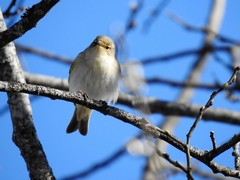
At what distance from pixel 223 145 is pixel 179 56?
316 centimetres

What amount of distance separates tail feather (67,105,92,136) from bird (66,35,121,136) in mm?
689

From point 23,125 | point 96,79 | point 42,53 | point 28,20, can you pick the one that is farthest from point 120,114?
point 42,53

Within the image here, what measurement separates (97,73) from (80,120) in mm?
1259

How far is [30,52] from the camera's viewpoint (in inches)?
245

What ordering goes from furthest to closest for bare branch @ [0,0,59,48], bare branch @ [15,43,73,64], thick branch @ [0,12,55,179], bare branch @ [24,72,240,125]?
bare branch @ [15,43,73,64]
bare branch @ [24,72,240,125]
thick branch @ [0,12,55,179]
bare branch @ [0,0,59,48]

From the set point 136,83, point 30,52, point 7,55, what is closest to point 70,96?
point 136,83

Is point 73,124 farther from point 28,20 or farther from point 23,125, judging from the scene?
point 28,20

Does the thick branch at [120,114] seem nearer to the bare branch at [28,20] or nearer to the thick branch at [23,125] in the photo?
the bare branch at [28,20]

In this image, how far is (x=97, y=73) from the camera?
5363mm

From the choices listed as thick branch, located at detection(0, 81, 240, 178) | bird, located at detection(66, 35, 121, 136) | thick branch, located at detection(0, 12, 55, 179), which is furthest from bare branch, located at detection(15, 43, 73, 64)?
thick branch, located at detection(0, 81, 240, 178)

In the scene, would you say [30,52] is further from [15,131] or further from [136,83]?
[136,83]

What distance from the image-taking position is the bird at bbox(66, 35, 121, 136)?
5363mm

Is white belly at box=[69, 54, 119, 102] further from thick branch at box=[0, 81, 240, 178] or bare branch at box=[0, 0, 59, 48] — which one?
bare branch at box=[0, 0, 59, 48]

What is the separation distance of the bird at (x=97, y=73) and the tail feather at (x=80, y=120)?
689 mm
